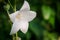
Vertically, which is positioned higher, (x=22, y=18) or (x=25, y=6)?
(x=25, y=6)

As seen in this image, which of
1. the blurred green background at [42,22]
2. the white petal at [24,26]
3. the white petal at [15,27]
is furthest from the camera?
the blurred green background at [42,22]

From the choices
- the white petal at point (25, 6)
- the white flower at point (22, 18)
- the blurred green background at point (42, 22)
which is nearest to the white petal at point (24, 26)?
the white flower at point (22, 18)

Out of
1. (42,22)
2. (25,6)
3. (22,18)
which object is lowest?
(42,22)

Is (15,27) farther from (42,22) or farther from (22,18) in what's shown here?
(42,22)

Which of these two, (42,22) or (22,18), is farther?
(42,22)

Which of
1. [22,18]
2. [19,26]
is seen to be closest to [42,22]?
[22,18]

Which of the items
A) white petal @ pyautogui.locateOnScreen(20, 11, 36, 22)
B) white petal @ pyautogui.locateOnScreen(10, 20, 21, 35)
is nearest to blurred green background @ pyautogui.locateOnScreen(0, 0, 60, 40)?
white petal @ pyautogui.locateOnScreen(20, 11, 36, 22)

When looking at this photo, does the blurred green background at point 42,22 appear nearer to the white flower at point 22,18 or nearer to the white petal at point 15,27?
the white flower at point 22,18
